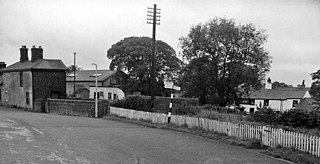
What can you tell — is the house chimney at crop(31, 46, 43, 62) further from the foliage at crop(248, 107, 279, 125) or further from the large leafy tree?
the foliage at crop(248, 107, 279, 125)

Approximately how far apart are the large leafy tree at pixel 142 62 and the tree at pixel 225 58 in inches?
303

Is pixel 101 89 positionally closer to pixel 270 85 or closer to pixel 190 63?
pixel 190 63

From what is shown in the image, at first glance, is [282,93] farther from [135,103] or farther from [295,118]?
[295,118]

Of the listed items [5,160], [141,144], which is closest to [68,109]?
[141,144]

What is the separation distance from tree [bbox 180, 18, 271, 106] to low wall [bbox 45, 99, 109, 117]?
44.9 ft

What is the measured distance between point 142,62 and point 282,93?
30324 millimetres

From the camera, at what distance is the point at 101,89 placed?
6050cm

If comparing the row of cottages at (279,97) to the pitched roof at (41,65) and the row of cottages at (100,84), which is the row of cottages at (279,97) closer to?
the row of cottages at (100,84)

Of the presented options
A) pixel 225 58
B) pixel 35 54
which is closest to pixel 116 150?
pixel 225 58

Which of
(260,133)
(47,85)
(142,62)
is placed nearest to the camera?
(260,133)

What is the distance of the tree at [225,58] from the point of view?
39906mm

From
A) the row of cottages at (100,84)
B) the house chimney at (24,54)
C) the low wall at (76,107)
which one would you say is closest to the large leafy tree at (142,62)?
the row of cottages at (100,84)

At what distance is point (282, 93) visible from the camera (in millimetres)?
66562

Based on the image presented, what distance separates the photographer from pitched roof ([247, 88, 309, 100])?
65.1m
